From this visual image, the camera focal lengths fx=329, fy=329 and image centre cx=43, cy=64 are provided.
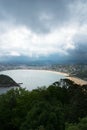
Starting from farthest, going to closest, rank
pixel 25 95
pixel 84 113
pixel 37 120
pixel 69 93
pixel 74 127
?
pixel 69 93 → pixel 25 95 → pixel 84 113 → pixel 37 120 → pixel 74 127

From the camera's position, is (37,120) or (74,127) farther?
(37,120)

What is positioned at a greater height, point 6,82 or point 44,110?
point 44,110

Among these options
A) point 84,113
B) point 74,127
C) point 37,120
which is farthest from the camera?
point 84,113

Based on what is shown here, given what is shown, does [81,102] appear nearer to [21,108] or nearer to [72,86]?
[21,108]

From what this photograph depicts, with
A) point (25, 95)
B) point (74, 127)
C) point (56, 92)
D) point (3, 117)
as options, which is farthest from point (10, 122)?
point (74, 127)

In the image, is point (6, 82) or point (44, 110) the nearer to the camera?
point (44, 110)

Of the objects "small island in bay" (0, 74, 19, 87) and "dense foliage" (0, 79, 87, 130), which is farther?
"small island in bay" (0, 74, 19, 87)

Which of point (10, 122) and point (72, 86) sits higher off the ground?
point (72, 86)

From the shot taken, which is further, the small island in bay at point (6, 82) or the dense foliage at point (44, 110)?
the small island in bay at point (6, 82)
